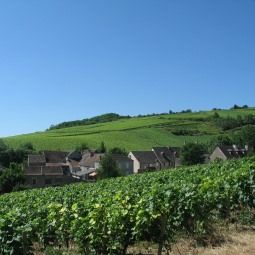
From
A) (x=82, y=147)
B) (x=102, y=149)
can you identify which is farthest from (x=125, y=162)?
(x=82, y=147)

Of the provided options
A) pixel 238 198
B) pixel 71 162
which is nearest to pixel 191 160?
pixel 71 162

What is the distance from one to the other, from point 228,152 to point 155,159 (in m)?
15.0

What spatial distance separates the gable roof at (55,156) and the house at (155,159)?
574 inches

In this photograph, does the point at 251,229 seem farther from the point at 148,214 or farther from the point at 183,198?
the point at 148,214

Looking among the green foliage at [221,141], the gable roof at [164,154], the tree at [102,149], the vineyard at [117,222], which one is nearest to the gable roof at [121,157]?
the gable roof at [164,154]

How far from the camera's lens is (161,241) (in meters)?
8.48

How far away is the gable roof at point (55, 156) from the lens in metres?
92.1

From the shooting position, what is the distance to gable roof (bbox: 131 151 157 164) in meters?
91.2

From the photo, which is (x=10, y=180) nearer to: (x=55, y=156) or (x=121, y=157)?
(x=121, y=157)

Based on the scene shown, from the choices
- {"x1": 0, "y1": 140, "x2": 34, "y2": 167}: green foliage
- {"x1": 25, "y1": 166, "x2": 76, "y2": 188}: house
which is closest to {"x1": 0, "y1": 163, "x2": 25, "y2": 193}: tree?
{"x1": 25, "y1": 166, "x2": 76, "y2": 188}: house

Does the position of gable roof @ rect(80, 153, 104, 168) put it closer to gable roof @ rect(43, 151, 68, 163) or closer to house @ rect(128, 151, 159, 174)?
gable roof @ rect(43, 151, 68, 163)

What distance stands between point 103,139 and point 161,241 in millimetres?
99668

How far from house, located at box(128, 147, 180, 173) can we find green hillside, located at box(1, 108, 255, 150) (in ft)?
30.6

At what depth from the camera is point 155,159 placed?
305 feet
